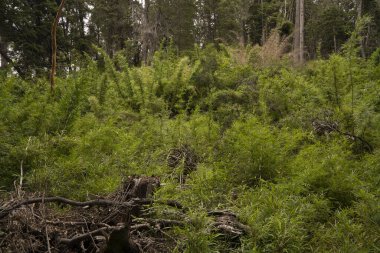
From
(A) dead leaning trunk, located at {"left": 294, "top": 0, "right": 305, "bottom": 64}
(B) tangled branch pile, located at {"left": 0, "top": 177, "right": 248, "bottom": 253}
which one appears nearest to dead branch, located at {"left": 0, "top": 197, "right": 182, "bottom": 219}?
(B) tangled branch pile, located at {"left": 0, "top": 177, "right": 248, "bottom": 253}

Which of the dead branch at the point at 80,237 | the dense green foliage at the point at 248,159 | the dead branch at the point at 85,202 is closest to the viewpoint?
the dead branch at the point at 85,202

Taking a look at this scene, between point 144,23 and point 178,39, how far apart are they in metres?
10.7

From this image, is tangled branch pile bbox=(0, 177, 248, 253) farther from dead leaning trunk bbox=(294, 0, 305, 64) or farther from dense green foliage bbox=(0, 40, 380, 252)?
dead leaning trunk bbox=(294, 0, 305, 64)

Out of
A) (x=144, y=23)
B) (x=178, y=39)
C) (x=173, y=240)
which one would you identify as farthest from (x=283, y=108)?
(x=178, y=39)

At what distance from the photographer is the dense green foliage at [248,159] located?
280cm

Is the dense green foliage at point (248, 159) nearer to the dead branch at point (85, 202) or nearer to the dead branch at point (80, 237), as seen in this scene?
the dead branch at point (85, 202)

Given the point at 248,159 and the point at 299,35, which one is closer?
the point at 248,159

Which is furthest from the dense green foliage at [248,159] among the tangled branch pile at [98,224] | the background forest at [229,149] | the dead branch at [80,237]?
the dead branch at [80,237]

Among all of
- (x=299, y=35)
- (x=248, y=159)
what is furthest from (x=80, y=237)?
(x=299, y=35)

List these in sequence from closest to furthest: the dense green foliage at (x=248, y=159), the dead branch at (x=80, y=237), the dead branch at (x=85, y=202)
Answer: the dead branch at (x=85, y=202) < the dead branch at (x=80, y=237) < the dense green foliage at (x=248, y=159)

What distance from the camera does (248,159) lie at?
404 centimetres

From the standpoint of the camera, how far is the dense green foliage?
2.80 m

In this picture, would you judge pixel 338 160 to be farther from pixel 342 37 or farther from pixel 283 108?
pixel 342 37

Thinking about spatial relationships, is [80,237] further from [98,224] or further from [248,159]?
[248,159]
